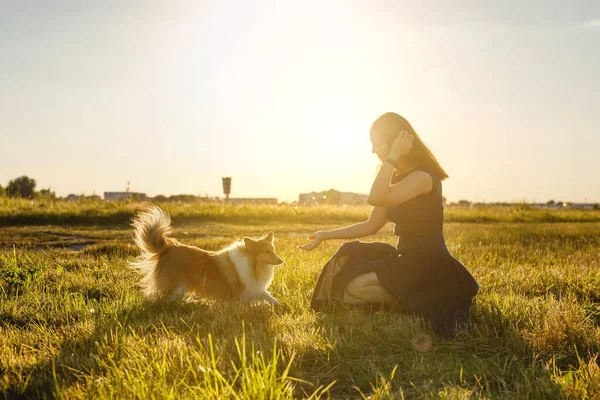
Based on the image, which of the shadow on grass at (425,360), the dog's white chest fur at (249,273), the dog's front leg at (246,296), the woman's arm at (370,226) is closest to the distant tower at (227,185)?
the dog's white chest fur at (249,273)

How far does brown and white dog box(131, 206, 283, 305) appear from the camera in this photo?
5.87 metres

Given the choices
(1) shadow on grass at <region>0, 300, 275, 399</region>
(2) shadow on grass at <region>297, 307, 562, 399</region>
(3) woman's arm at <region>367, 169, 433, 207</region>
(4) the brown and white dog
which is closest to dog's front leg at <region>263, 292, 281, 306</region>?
(4) the brown and white dog

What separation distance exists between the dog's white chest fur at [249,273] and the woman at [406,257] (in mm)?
995

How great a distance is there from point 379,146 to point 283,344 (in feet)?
7.32

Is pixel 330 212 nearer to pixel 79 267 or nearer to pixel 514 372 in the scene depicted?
pixel 79 267

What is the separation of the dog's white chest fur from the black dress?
1.09 m

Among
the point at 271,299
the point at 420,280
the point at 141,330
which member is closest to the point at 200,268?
the point at 271,299

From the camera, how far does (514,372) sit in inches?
139

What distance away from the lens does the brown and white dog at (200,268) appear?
5.87 meters

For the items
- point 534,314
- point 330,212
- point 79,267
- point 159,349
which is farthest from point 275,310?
point 330,212

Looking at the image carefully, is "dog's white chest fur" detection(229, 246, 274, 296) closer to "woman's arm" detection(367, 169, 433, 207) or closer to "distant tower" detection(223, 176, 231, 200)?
"woman's arm" detection(367, 169, 433, 207)

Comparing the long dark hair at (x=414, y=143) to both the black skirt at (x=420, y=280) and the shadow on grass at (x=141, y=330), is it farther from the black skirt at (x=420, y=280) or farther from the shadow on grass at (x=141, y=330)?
the shadow on grass at (x=141, y=330)

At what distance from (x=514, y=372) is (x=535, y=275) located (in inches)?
146

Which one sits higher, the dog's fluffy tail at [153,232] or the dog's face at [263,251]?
the dog's fluffy tail at [153,232]
